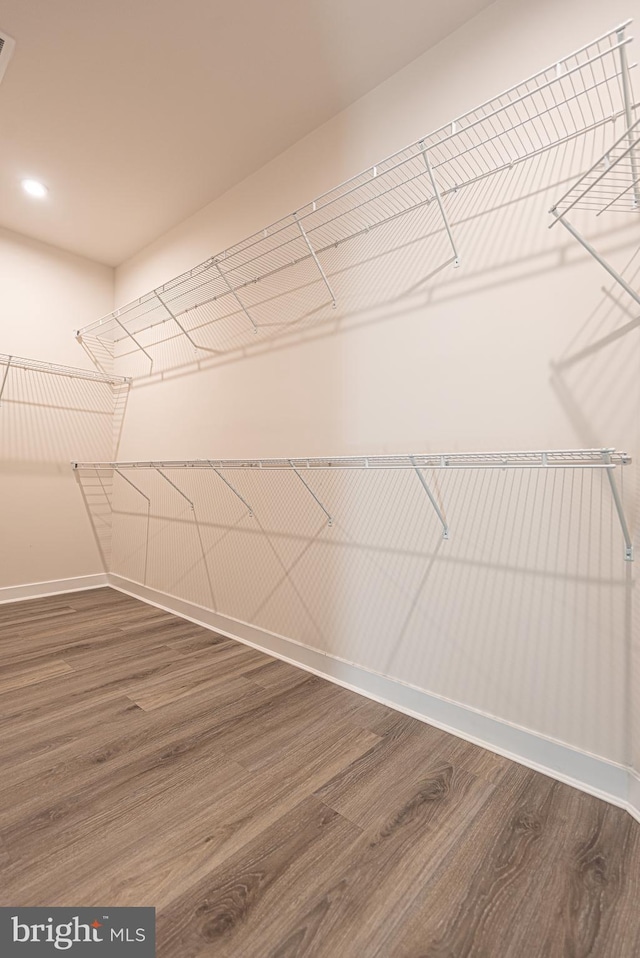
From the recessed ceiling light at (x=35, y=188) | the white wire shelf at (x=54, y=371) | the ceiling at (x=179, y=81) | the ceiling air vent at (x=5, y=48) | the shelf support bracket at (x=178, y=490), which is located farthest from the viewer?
the white wire shelf at (x=54, y=371)

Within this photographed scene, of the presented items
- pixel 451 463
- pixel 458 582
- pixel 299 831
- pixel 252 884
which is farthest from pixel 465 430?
pixel 252 884

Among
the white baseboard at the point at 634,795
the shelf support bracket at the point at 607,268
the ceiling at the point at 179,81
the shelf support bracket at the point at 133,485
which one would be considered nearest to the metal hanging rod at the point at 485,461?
the shelf support bracket at the point at 607,268

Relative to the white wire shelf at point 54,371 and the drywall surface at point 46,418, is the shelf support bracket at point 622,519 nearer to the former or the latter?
the white wire shelf at point 54,371

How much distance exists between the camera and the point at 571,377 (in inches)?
55.3

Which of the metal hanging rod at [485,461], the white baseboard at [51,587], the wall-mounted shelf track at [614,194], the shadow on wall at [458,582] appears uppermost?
the wall-mounted shelf track at [614,194]

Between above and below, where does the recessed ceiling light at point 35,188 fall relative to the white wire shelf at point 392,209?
above

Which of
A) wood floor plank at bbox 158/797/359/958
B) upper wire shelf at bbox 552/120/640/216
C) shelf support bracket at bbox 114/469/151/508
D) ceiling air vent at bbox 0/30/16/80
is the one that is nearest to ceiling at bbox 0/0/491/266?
ceiling air vent at bbox 0/30/16/80

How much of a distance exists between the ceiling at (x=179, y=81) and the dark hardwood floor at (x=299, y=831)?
8.35 ft

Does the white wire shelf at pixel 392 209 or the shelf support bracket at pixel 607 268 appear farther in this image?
the white wire shelf at pixel 392 209

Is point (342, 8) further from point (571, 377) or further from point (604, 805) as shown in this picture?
point (604, 805)

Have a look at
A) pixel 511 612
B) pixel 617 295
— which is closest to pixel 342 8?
pixel 617 295

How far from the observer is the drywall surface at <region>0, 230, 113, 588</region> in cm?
320

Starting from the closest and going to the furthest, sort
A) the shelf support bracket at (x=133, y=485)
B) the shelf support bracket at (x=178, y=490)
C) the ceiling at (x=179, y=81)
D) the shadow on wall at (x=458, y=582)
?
the shadow on wall at (x=458, y=582)
the ceiling at (x=179, y=81)
the shelf support bracket at (x=178, y=490)
the shelf support bracket at (x=133, y=485)

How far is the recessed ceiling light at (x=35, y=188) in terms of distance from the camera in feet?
8.80
